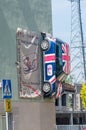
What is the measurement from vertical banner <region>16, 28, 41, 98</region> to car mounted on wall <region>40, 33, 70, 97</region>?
1.44 feet

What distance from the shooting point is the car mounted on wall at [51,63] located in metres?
26.0

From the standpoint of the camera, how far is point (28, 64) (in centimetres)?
2484

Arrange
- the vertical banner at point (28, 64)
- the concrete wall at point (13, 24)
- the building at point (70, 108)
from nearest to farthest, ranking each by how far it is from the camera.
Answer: the concrete wall at point (13, 24) → the vertical banner at point (28, 64) → the building at point (70, 108)

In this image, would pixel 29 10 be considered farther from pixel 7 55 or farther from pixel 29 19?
pixel 7 55

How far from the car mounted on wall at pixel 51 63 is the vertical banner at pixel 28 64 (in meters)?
0.44

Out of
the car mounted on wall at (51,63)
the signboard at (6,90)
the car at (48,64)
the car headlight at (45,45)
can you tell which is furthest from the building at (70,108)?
the signboard at (6,90)

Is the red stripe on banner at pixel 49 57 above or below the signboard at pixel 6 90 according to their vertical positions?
above

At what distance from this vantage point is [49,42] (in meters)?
26.1

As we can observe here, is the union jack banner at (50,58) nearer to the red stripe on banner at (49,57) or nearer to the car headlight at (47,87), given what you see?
the red stripe on banner at (49,57)

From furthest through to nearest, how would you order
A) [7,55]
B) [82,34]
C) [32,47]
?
1. [82,34]
2. [32,47]
3. [7,55]

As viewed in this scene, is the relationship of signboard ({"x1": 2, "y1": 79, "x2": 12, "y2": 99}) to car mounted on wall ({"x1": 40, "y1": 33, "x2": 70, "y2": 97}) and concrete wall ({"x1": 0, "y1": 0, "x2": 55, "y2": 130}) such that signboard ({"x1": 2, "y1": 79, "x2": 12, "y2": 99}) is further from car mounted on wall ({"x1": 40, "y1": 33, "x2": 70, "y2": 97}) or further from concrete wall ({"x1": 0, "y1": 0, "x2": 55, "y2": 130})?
car mounted on wall ({"x1": 40, "y1": 33, "x2": 70, "y2": 97})

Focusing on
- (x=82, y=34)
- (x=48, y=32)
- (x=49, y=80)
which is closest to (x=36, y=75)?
(x=49, y=80)

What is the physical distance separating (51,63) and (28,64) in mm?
1653

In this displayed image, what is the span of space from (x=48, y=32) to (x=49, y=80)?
8.69 feet
